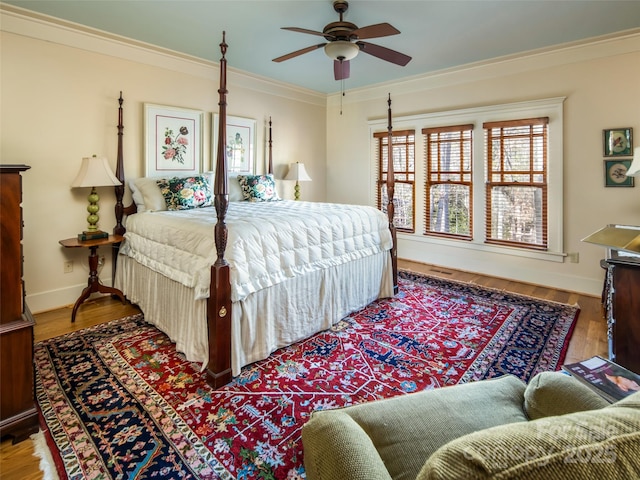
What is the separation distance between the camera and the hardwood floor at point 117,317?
1.57m

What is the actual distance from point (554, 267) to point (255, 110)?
439 centimetres

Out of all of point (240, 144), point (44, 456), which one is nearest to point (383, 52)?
point (240, 144)

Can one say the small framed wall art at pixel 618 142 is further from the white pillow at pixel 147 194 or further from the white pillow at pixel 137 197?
the white pillow at pixel 137 197

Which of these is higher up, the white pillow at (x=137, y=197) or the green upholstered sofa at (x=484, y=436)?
the white pillow at (x=137, y=197)

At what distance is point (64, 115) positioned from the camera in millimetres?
3355

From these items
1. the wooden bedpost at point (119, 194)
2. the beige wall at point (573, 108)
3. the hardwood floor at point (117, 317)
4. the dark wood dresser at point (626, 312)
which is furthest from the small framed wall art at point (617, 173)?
the wooden bedpost at point (119, 194)

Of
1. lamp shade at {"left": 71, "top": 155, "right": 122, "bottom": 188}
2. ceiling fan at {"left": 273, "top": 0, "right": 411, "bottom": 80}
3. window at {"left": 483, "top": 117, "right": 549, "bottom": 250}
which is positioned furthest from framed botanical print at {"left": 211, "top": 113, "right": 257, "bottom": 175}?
window at {"left": 483, "top": 117, "right": 549, "bottom": 250}

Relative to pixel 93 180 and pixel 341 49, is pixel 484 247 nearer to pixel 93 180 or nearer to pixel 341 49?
pixel 341 49

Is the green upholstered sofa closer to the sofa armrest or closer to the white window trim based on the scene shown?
the sofa armrest

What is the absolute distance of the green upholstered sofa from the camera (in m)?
0.45

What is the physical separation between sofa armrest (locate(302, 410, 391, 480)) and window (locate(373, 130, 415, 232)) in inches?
179

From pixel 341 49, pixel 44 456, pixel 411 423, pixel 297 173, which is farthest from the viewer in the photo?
pixel 297 173

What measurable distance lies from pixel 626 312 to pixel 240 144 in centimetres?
440

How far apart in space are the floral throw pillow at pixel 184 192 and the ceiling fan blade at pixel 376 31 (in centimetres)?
219
